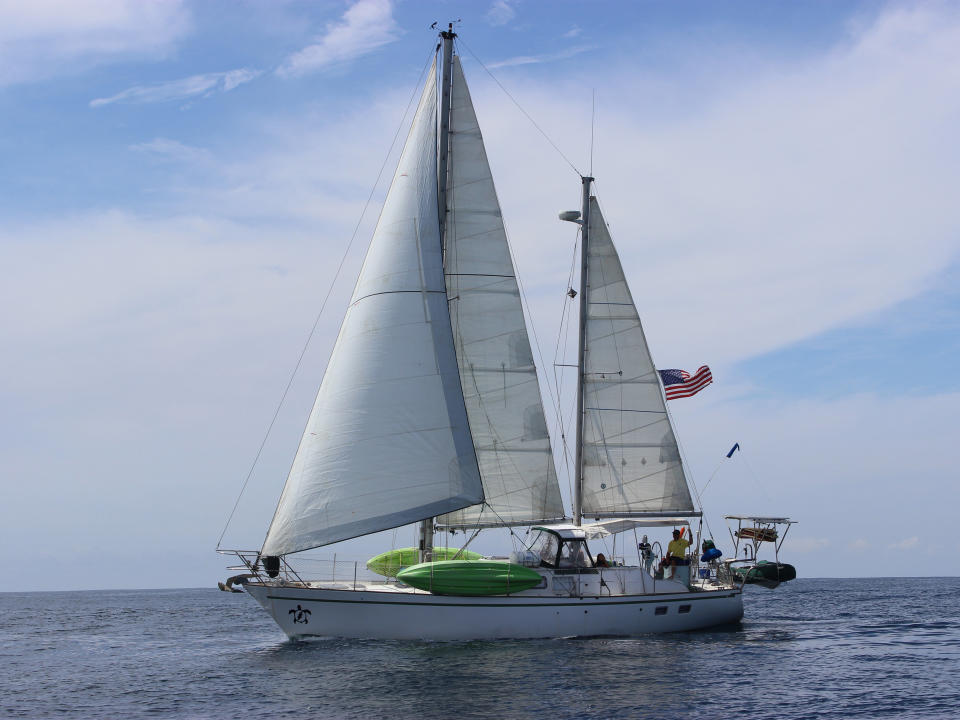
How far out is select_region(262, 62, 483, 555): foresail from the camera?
27.5 m

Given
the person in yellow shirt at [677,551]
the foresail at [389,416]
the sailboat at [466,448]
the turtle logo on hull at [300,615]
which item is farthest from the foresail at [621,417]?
the turtle logo on hull at [300,615]

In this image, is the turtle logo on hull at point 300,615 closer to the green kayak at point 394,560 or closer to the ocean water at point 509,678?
the ocean water at point 509,678

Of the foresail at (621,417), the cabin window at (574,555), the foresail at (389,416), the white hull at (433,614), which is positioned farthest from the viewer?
the foresail at (621,417)

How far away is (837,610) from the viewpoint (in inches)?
2147

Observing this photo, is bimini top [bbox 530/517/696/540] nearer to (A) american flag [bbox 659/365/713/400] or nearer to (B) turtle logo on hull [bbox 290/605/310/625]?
(A) american flag [bbox 659/365/713/400]

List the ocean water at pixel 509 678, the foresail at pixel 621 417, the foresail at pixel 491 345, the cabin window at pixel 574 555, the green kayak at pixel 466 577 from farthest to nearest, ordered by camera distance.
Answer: the foresail at pixel 621 417 < the foresail at pixel 491 345 < the cabin window at pixel 574 555 < the green kayak at pixel 466 577 < the ocean water at pixel 509 678

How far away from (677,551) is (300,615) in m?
13.1

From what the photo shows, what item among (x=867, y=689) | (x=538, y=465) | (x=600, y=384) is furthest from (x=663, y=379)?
(x=867, y=689)

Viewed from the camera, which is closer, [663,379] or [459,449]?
[459,449]

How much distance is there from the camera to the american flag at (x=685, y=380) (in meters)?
35.3

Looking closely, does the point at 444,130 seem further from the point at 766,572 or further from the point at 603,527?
the point at 766,572

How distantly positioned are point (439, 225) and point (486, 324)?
154 inches

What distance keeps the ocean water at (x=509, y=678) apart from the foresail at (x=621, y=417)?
519cm

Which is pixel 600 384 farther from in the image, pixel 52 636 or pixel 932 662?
pixel 52 636
